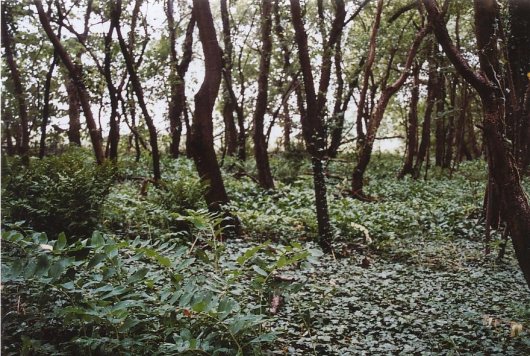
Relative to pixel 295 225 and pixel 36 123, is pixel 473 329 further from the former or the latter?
pixel 36 123

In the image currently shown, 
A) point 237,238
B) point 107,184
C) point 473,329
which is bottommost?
point 473,329

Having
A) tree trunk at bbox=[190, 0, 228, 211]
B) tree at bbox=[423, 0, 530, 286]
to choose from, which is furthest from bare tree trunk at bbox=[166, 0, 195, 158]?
tree at bbox=[423, 0, 530, 286]

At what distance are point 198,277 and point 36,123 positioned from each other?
788 inches

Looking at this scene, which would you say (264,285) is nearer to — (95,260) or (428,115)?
(95,260)

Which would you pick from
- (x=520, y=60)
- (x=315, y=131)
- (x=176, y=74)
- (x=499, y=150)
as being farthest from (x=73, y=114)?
(x=499, y=150)

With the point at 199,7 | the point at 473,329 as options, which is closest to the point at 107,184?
the point at 199,7

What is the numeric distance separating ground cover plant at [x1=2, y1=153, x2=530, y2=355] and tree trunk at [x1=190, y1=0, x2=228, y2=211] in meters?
0.43

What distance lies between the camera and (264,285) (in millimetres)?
3383

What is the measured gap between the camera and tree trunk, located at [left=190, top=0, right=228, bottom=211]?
7.19 m

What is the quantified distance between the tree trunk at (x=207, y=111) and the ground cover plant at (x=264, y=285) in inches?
16.9

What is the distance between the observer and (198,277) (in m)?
3.57

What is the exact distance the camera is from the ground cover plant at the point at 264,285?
9.46 feet

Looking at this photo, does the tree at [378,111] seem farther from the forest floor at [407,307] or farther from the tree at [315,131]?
the forest floor at [407,307]

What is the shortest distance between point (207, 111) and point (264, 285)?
434 centimetres
